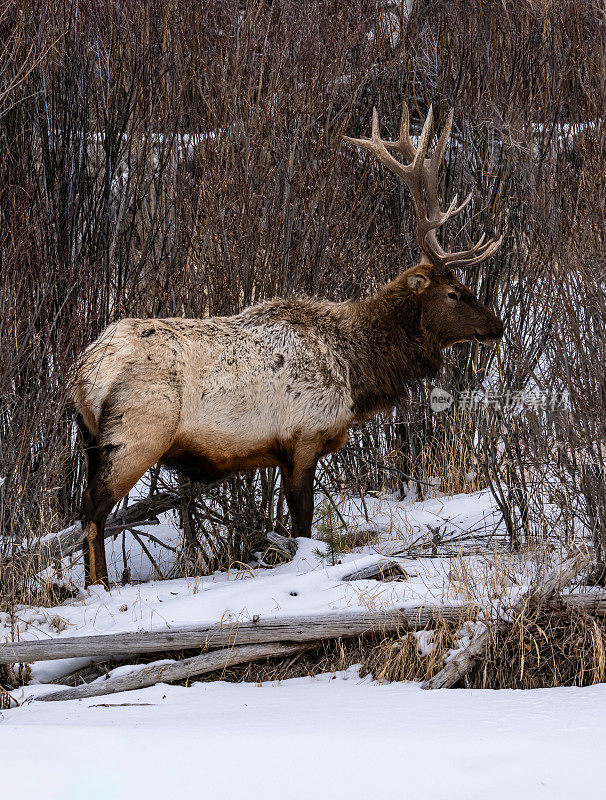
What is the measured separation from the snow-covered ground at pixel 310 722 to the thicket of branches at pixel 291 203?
69 cm

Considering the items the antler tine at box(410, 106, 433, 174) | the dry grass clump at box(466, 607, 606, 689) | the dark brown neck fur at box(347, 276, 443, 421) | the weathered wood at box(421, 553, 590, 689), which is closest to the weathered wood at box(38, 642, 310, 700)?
the weathered wood at box(421, 553, 590, 689)

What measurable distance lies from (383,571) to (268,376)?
3.98 feet

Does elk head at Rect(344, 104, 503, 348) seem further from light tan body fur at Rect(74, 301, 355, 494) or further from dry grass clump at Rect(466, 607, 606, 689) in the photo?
dry grass clump at Rect(466, 607, 606, 689)

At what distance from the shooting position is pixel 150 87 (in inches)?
251

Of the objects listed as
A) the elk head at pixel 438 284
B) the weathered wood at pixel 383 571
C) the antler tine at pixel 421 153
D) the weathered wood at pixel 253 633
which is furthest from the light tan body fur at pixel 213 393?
the antler tine at pixel 421 153

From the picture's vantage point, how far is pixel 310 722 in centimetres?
314

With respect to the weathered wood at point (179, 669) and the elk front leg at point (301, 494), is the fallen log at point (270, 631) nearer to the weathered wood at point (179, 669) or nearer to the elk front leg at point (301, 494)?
the weathered wood at point (179, 669)

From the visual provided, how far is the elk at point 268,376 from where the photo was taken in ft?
15.1

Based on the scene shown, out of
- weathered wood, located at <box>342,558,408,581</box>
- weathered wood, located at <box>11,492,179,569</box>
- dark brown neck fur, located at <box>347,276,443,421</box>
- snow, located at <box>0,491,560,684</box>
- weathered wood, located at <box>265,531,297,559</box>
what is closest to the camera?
snow, located at <box>0,491,560,684</box>

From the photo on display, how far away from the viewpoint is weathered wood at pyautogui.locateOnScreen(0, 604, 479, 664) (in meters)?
3.83

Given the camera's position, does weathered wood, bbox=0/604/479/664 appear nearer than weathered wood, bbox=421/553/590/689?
No

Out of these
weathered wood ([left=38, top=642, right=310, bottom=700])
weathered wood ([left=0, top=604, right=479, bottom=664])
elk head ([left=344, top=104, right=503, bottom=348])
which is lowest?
weathered wood ([left=38, top=642, right=310, bottom=700])

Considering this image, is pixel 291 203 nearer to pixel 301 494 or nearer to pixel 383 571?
pixel 301 494

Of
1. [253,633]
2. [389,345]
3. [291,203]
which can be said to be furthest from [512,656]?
[291,203]
